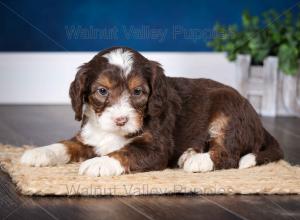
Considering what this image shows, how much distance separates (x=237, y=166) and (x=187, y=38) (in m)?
3.53

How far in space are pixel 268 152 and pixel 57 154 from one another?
140 cm

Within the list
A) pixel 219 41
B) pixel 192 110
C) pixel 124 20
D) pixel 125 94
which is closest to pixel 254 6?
pixel 219 41

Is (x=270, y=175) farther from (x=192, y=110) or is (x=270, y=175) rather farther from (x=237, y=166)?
(x=192, y=110)

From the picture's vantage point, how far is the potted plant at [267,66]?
6582mm

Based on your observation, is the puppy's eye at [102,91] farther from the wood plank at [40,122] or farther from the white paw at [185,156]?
the wood plank at [40,122]

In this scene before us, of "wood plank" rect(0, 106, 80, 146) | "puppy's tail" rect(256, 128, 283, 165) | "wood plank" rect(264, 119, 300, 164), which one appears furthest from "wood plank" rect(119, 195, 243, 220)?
"wood plank" rect(0, 106, 80, 146)

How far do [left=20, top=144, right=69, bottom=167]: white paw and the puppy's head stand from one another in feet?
0.85

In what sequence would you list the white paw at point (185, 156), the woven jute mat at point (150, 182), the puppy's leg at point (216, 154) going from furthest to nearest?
1. the white paw at point (185, 156)
2. the puppy's leg at point (216, 154)
3. the woven jute mat at point (150, 182)

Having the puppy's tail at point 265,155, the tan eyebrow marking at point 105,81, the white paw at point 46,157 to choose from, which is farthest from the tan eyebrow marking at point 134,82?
the puppy's tail at point 265,155

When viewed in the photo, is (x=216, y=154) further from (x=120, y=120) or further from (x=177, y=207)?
(x=177, y=207)

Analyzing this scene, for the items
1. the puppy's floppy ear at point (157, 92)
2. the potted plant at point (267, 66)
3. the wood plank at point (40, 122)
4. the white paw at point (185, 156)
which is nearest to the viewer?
the puppy's floppy ear at point (157, 92)

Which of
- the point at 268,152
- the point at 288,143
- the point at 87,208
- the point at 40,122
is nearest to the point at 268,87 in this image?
the point at 288,143

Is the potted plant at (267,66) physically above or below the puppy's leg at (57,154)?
above

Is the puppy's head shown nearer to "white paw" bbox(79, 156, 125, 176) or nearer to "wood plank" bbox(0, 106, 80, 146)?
"white paw" bbox(79, 156, 125, 176)
